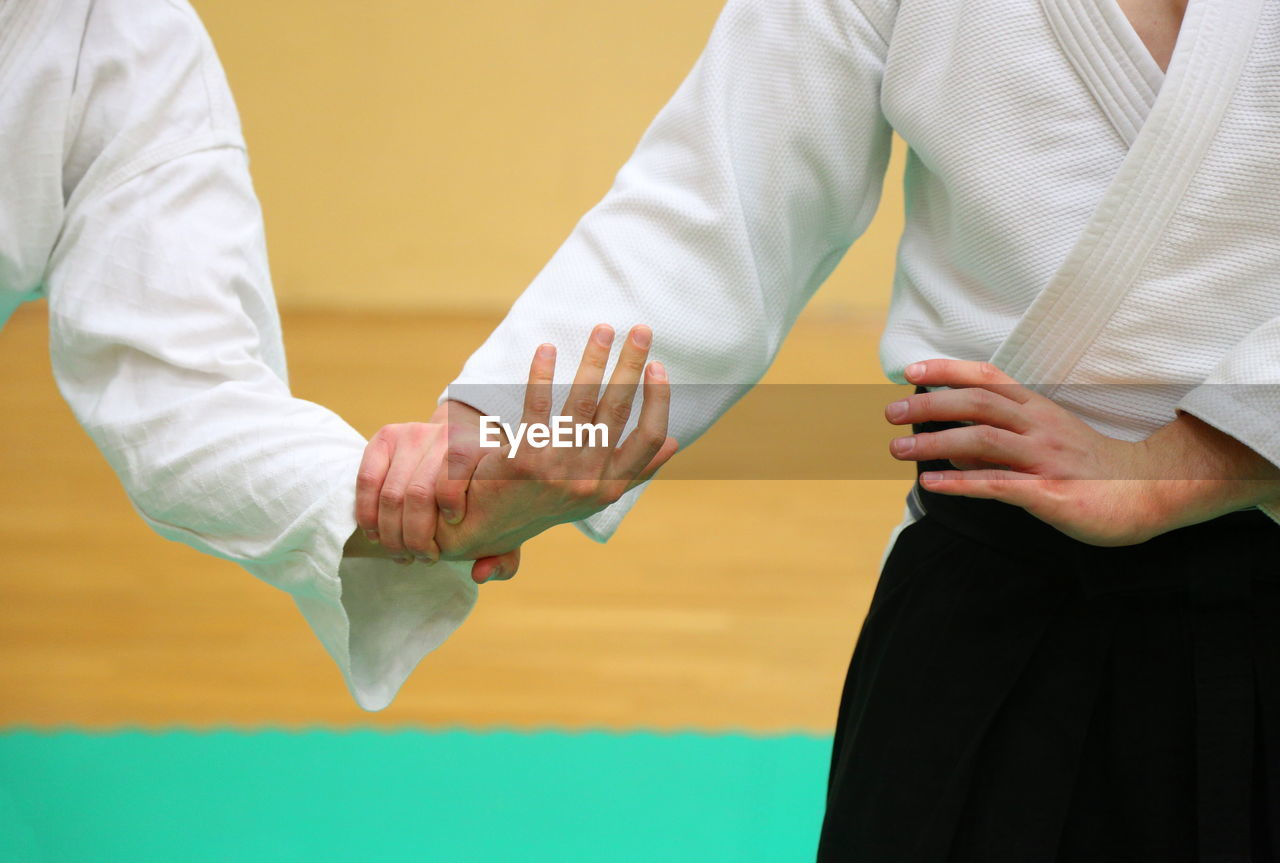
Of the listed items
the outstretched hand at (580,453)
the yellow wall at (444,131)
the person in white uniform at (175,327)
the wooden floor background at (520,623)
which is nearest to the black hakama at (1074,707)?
the outstretched hand at (580,453)

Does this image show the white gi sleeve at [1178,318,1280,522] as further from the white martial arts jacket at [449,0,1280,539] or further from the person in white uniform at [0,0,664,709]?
the person in white uniform at [0,0,664,709]

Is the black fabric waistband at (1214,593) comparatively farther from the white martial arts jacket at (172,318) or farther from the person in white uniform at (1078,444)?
the white martial arts jacket at (172,318)

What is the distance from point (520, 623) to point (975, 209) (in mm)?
2520

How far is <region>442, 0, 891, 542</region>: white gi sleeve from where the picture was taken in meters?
1.15

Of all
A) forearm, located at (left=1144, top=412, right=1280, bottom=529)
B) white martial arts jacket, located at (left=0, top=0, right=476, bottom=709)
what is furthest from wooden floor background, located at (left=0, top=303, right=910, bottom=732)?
forearm, located at (left=1144, top=412, right=1280, bottom=529)

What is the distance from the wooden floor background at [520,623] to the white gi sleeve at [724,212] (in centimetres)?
177

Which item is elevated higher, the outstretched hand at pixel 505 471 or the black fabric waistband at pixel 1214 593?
the black fabric waistband at pixel 1214 593

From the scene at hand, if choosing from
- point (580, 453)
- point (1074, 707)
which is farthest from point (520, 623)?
point (1074, 707)

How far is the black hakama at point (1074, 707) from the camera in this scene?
3.02 feet

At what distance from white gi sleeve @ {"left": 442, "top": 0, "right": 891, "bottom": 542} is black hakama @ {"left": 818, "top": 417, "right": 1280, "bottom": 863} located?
0.97 ft

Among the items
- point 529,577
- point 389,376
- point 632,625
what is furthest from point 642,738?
point 389,376

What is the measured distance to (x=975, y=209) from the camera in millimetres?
1026

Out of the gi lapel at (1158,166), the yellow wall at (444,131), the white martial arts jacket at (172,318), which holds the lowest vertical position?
the yellow wall at (444,131)

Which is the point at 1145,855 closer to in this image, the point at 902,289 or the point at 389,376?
the point at 902,289
